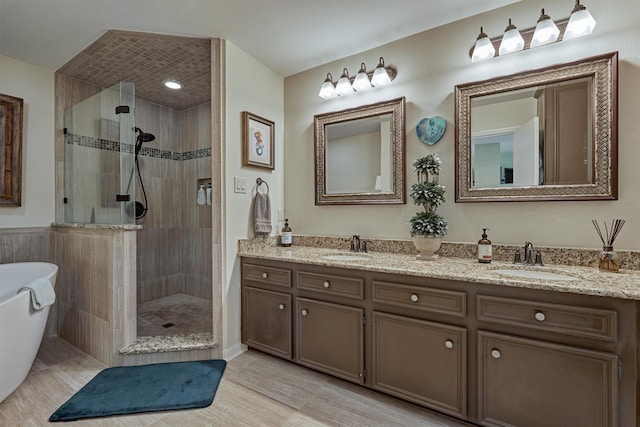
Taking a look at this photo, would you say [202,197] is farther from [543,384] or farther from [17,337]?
[543,384]

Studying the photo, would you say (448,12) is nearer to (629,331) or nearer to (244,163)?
(244,163)

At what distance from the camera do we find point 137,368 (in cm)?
207

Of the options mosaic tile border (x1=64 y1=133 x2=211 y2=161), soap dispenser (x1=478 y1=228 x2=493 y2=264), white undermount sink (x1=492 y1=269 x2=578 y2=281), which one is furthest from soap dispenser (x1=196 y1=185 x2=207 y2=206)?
white undermount sink (x1=492 y1=269 x2=578 y2=281)

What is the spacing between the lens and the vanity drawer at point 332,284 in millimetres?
1777

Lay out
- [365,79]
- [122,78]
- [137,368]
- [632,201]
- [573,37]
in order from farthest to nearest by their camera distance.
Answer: [122,78], [365,79], [137,368], [573,37], [632,201]

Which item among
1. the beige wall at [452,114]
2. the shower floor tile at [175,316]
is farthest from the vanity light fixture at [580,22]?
the shower floor tile at [175,316]

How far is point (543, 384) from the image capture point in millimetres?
1294

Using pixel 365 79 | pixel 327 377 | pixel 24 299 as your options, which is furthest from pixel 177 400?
pixel 365 79

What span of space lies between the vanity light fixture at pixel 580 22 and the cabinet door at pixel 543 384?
1.61 m

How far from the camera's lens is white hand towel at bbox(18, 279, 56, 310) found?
5.74 feet

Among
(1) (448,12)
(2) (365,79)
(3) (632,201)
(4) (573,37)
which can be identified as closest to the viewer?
(3) (632,201)

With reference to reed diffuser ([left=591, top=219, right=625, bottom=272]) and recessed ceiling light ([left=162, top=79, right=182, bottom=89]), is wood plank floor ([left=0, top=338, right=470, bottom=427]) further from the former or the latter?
recessed ceiling light ([left=162, top=79, right=182, bottom=89])

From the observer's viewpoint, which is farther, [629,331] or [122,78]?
[122,78]

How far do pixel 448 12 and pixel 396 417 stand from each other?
2478 millimetres
